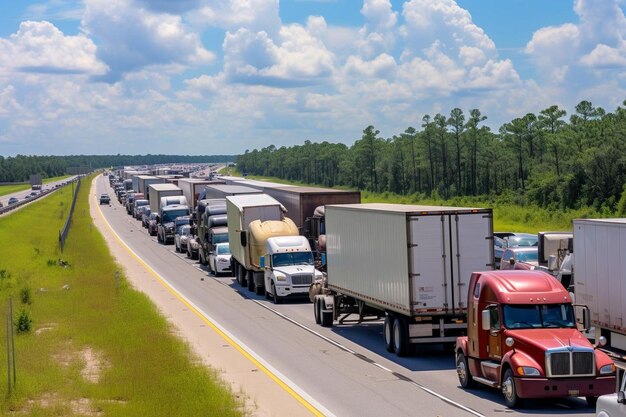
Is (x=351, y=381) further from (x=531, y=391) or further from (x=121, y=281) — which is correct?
(x=121, y=281)

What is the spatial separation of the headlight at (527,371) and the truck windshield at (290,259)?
2067 centimetres

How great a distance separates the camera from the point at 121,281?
Answer: 4441 cm

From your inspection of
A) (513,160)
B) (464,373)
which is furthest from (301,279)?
(513,160)

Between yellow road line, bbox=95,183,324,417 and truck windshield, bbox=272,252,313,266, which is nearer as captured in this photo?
yellow road line, bbox=95,183,324,417

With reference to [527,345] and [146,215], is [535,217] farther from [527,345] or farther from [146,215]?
[527,345]

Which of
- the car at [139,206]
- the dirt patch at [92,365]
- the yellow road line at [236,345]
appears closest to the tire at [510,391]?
the yellow road line at [236,345]

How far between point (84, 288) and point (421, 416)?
2715 centimetres

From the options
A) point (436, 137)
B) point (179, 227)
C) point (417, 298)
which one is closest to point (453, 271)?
point (417, 298)

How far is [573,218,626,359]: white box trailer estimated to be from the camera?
20172 millimetres

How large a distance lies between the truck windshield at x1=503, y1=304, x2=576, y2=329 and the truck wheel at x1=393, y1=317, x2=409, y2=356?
5.99 meters

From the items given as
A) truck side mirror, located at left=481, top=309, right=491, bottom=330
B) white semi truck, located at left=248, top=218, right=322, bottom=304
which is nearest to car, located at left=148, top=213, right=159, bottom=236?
white semi truck, located at left=248, top=218, right=322, bottom=304

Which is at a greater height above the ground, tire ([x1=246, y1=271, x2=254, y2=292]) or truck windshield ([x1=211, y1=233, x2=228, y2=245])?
truck windshield ([x1=211, y1=233, x2=228, y2=245])

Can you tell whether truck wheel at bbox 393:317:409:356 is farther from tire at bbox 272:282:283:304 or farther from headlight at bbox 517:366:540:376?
tire at bbox 272:282:283:304

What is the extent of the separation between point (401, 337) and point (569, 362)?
7.43 metres
